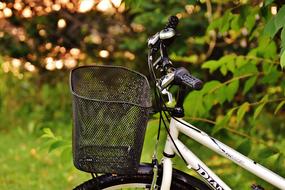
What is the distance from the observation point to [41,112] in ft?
23.5

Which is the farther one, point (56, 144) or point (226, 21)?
point (226, 21)

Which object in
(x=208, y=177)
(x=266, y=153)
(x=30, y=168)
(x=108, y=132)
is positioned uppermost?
(x=108, y=132)

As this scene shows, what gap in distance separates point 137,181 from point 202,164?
0.87 ft

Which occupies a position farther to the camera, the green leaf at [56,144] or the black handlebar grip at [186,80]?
the green leaf at [56,144]

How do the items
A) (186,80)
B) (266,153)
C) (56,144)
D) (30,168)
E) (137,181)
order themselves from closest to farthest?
(186,80), (137,181), (56,144), (266,153), (30,168)

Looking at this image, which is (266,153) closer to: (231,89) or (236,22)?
(231,89)

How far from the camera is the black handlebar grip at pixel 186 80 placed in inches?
98.5

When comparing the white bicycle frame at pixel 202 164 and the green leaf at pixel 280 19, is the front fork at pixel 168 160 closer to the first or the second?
the white bicycle frame at pixel 202 164

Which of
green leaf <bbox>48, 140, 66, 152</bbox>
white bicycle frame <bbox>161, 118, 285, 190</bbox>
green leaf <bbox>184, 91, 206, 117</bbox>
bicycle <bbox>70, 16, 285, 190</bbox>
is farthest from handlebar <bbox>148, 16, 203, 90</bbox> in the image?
green leaf <bbox>184, 91, 206, 117</bbox>

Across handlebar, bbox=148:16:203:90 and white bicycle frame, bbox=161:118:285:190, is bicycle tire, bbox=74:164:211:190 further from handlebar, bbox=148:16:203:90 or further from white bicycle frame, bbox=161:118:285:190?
handlebar, bbox=148:16:203:90

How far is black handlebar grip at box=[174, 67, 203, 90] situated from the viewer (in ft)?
8.21

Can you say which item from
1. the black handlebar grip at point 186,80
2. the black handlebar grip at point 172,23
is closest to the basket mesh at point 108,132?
the black handlebar grip at point 186,80


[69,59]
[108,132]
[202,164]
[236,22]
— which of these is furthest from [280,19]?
[69,59]

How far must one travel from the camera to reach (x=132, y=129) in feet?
8.36
